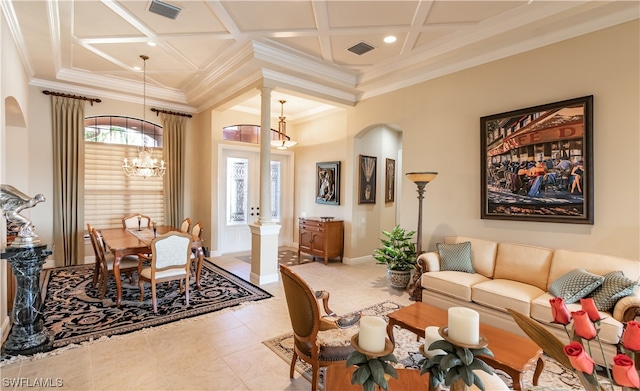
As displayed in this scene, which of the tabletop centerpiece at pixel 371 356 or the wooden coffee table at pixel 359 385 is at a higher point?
the tabletop centerpiece at pixel 371 356

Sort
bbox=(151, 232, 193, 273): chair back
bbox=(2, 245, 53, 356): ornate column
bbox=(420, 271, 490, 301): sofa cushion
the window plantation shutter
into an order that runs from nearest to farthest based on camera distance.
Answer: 1. bbox=(2, 245, 53, 356): ornate column
2. bbox=(420, 271, 490, 301): sofa cushion
3. bbox=(151, 232, 193, 273): chair back
4. the window plantation shutter

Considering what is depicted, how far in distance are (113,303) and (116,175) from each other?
10.7 ft

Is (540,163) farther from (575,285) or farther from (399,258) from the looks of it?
(399,258)

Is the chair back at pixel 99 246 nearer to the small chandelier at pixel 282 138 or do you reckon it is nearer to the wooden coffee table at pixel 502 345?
the small chandelier at pixel 282 138

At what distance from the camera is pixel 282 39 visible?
409cm

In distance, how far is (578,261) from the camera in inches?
124

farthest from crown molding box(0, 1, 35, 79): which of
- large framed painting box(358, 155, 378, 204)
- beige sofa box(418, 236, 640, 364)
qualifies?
beige sofa box(418, 236, 640, 364)

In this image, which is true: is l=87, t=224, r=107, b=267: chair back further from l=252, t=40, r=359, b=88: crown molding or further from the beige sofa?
the beige sofa

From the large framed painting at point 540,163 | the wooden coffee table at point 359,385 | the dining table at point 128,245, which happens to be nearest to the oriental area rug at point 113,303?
the dining table at point 128,245

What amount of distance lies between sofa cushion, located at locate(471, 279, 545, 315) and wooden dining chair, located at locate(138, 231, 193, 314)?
341 cm

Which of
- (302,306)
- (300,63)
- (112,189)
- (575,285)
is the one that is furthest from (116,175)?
(575,285)

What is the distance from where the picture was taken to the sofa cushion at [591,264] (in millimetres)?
2881

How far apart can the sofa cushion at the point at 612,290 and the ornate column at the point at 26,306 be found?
16.1 feet

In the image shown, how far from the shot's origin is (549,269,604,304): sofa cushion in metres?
2.77
